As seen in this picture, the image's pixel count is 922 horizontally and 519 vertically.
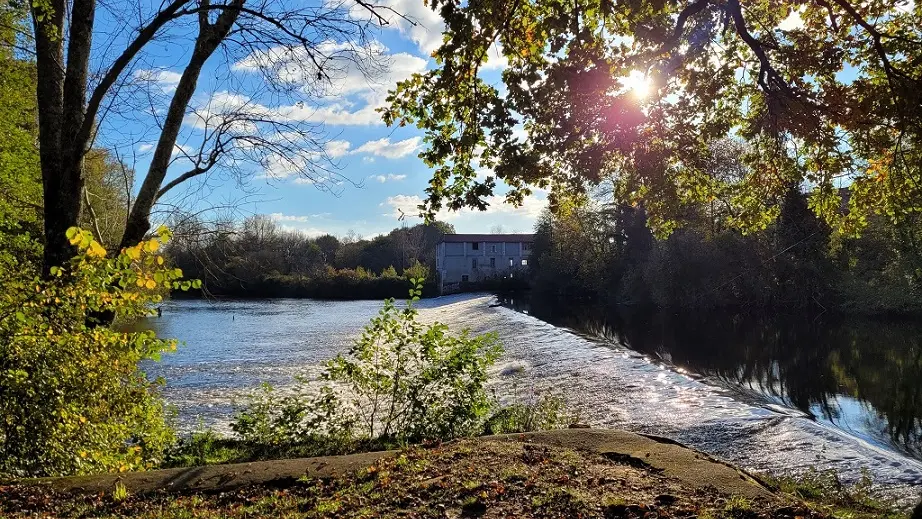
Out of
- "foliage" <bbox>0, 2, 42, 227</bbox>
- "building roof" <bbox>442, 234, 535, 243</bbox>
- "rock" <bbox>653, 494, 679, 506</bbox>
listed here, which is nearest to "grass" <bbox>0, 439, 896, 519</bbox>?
"rock" <bbox>653, 494, 679, 506</bbox>

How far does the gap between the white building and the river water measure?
45.7 meters

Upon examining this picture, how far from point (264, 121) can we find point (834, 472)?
28.6ft

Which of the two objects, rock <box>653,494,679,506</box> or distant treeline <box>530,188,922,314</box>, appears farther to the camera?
distant treeline <box>530,188,922,314</box>

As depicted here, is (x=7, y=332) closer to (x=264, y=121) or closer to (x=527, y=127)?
(x=264, y=121)

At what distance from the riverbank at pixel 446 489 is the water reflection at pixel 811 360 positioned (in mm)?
7008

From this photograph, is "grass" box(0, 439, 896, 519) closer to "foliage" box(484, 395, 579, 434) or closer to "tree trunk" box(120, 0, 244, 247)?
"tree trunk" box(120, 0, 244, 247)

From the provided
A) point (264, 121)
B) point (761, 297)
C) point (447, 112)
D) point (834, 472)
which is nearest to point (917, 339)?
point (761, 297)

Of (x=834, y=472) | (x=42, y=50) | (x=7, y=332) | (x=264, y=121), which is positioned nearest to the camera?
(x=7, y=332)

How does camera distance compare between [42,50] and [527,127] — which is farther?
[527,127]

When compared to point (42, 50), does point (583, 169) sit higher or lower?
lower

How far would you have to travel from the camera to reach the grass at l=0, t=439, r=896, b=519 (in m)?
3.87

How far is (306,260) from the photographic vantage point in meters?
77.2

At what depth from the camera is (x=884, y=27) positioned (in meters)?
7.33

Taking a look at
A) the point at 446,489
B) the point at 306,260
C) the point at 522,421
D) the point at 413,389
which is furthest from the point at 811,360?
the point at 306,260
